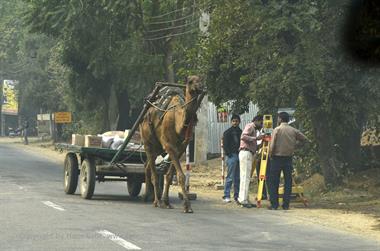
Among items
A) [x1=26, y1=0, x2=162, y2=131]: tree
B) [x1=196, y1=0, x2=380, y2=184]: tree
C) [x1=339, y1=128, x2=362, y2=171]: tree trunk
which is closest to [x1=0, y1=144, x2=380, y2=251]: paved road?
[x1=196, y1=0, x2=380, y2=184]: tree

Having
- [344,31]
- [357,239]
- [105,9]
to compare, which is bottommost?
[357,239]

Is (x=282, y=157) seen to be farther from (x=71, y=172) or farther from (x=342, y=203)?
(x=71, y=172)

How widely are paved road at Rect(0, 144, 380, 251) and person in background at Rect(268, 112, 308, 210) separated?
53 cm

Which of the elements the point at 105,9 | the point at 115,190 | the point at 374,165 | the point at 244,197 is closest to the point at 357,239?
the point at 244,197

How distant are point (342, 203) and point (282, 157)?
224 centimetres

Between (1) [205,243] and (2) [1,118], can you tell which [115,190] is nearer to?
(1) [205,243]

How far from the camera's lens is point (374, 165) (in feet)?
68.9

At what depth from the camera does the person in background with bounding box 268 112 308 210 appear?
1633 cm

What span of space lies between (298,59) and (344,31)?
121 cm

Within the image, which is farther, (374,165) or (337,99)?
(374,165)

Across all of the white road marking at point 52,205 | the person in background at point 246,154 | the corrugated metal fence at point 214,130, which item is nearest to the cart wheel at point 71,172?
the white road marking at point 52,205

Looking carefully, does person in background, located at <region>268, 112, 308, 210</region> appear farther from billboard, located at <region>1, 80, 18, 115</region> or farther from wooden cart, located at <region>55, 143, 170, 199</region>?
billboard, located at <region>1, 80, 18, 115</region>

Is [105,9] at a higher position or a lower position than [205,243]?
higher

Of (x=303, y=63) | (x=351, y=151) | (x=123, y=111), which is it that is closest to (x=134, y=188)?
(x=303, y=63)
